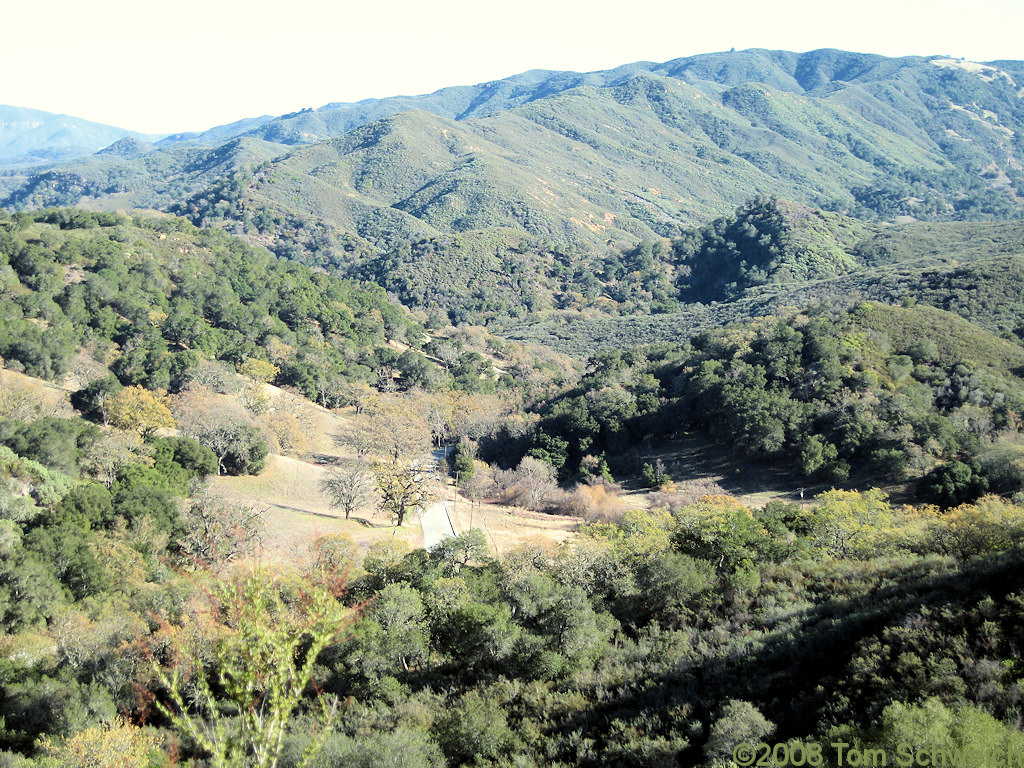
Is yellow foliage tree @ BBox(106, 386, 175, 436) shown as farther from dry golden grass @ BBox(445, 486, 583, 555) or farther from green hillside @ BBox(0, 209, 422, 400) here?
dry golden grass @ BBox(445, 486, 583, 555)

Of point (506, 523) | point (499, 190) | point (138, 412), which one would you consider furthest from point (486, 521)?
point (499, 190)

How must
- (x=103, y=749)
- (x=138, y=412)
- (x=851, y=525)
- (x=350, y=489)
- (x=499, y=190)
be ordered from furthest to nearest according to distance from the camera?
(x=499, y=190), (x=138, y=412), (x=350, y=489), (x=851, y=525), (x=103, y=749)

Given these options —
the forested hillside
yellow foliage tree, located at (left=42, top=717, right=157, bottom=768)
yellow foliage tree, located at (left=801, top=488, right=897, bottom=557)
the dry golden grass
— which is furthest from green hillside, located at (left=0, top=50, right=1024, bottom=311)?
yellow foliage tree, located at (left=42, top=717, right=157, bottom=768)

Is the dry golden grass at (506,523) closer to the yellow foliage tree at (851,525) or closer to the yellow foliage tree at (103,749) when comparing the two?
the yellow foliage tree at (851,525)

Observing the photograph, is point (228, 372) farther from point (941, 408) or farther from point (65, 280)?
point (941, 408)

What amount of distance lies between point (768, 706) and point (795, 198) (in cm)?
18936

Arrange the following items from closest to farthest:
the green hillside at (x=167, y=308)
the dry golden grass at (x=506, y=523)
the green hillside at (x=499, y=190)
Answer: the dry golden grass at (x=506, y=523)
the green hillside at (x=167, y=308)
the green hillside at (x=499, y=190)

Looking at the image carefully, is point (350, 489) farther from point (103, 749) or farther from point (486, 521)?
point (103, 749)

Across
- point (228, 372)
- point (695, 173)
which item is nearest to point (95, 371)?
point (228, 372)

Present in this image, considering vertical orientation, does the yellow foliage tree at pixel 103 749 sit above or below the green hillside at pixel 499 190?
below

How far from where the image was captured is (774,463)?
34.1 m

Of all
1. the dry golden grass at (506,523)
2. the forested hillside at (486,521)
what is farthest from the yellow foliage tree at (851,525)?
the dry golden grass at (506,523)

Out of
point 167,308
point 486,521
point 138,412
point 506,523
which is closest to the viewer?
point 506,523

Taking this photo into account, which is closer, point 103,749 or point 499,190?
point 103,749
